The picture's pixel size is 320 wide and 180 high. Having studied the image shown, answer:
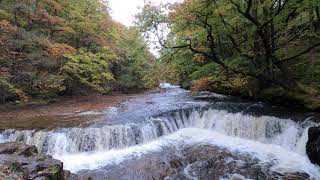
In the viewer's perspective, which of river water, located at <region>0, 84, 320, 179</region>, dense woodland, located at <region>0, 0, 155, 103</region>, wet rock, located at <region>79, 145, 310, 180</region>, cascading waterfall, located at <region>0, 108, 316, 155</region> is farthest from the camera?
dense woodland, located at <region>0, 0, 155, 103</region>

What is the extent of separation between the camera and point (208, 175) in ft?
26.3

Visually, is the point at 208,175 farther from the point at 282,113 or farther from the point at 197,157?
the point at 282,113

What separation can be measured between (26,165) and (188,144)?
235 inches

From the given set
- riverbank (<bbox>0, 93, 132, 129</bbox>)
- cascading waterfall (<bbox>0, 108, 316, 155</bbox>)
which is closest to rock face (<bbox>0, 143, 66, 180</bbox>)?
cascading waterfall (<bbox>0, 108, 316, 155</bbox>)

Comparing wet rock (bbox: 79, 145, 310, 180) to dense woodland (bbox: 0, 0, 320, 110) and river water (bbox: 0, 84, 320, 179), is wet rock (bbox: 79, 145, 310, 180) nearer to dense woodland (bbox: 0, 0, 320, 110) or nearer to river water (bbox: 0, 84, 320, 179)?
river water (bbox: 0, 84, 320, 179)

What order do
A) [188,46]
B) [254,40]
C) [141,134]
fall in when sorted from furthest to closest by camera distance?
[254,40]
[188,46]
[141,134]

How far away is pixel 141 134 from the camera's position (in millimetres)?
11500

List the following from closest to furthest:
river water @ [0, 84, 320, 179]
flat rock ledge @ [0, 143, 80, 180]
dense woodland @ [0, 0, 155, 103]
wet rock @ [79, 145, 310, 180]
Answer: flat rock ledge @ [0, 143, 80, 180], wet rock @ [79, 145, 310, 180], river water @ [0, 84, 320, 179], dense woodland @ [0, 0, 155, 103]

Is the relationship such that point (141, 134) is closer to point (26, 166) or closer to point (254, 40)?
point (26, 166)

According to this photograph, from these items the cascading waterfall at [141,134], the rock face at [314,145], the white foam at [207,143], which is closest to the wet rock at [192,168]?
the white foam at [207,143]

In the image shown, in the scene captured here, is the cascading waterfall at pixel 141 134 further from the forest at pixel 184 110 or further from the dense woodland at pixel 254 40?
the dense woodland at pixel 254 40

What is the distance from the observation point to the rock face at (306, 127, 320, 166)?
843 centimetres

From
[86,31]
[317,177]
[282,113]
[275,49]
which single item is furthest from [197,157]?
[86,31]

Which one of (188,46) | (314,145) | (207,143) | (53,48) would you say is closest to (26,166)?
(207,143)
